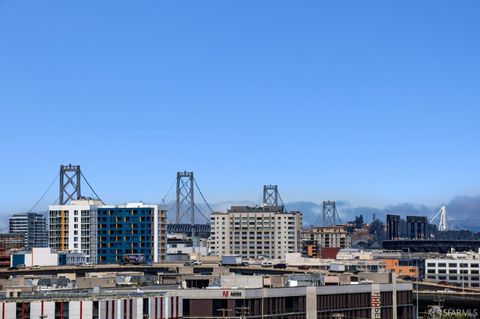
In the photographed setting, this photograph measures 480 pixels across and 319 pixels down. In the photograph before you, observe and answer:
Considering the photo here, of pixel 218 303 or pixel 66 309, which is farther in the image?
pixel 218 303

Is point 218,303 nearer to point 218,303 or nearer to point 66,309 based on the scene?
point 218,303

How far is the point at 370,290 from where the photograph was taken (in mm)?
124625

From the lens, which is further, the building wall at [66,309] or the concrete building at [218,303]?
the concrete building at [218,303]

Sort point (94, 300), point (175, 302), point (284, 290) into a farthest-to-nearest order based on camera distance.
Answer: point (284, 290)
point (175, 302)
point (94, 300)

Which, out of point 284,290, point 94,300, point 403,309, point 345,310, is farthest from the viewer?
point 403,309

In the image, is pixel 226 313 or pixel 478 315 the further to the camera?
pixel 478 315

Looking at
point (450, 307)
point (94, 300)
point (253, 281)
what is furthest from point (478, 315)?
point (94, 300)

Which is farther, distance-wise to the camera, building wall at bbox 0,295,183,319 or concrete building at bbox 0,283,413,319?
concrete building at bbox 0,283,413,319

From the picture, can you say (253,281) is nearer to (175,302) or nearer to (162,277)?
(175,302)

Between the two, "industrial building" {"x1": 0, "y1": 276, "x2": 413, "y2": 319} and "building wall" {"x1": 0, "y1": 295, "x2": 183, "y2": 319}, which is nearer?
"building wall" {"x1": 0, "y1": 295, "x2": 183, "y2": 319}

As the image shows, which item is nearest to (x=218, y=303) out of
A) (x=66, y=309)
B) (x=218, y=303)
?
(x=218, y=303)

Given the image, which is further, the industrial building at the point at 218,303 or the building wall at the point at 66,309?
the industrial building at the point at 218,303

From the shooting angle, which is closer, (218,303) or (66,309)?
(66,309)

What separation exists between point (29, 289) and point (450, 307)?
95.4 meters
